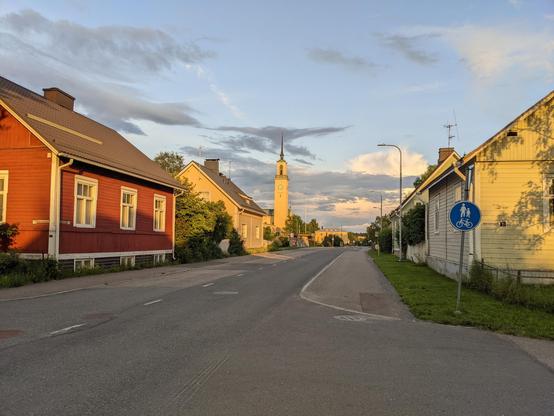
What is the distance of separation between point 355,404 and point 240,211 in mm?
47244

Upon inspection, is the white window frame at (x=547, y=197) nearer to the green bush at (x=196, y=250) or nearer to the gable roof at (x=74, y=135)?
the gable roof at (x=74, y=135)

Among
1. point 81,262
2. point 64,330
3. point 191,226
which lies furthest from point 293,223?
point 64,330

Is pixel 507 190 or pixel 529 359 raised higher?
pixel 507 190

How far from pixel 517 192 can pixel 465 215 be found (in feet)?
26.3

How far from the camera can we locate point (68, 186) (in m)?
20.6

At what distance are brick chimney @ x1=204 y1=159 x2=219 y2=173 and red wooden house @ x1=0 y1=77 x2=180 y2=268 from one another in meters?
31.9

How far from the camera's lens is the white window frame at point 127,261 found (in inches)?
977

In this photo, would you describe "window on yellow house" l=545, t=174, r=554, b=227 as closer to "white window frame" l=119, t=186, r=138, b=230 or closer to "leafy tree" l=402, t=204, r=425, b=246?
"leafy tree" l=402, t=204, r=425, b=246

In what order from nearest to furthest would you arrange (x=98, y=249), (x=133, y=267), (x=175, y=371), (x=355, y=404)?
(x=355, y=404) → (x=175, y=371) → (x=98, y=249) → (x=133, y=267)

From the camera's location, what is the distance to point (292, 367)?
6801 mm

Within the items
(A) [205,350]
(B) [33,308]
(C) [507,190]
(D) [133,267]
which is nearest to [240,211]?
(D) [133,267]

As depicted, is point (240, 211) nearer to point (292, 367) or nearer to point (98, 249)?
point (98, 249)

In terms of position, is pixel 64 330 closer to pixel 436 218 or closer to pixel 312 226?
pixel 436 218

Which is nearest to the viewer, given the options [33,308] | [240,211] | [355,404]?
[355,404]
